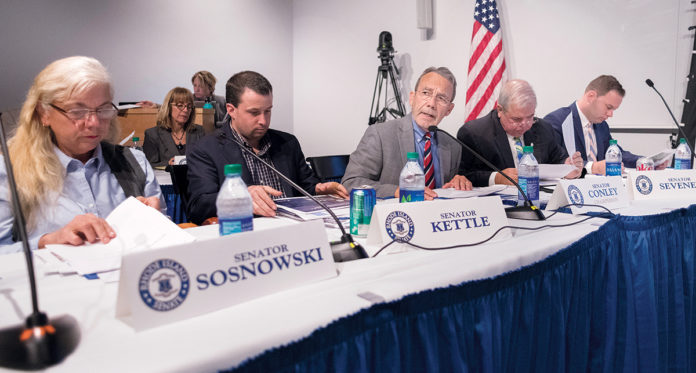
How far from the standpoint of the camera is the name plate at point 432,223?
3.57 ft

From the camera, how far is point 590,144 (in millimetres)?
3395

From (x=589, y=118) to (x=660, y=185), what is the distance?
1781 millimetres

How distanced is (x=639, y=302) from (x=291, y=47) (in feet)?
19.9

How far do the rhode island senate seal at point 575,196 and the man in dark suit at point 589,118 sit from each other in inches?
75.8

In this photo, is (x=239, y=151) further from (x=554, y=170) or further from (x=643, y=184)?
(x=643, y=184)

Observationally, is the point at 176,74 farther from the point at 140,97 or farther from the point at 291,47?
the point at 291,47

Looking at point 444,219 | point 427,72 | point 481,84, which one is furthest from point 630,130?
point 444,219

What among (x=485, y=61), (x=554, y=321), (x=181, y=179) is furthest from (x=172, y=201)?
(x=485, y=61)

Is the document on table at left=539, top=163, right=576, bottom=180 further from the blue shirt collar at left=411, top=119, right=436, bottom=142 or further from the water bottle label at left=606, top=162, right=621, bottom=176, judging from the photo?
the blue shirt collar at left=411, top=119, right=436, bottom=142

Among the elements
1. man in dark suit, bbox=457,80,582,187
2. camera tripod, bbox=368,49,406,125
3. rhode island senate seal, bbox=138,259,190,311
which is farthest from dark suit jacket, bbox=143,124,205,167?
rhode island senate seal, bbox=138,259,190,311

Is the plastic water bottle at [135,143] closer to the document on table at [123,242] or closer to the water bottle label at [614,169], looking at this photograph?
the document on table at [123,242]

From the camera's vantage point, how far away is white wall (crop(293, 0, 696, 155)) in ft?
12.0

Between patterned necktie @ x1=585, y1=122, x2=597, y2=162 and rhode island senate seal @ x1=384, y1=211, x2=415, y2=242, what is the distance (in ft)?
9.07

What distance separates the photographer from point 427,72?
7.91ft
